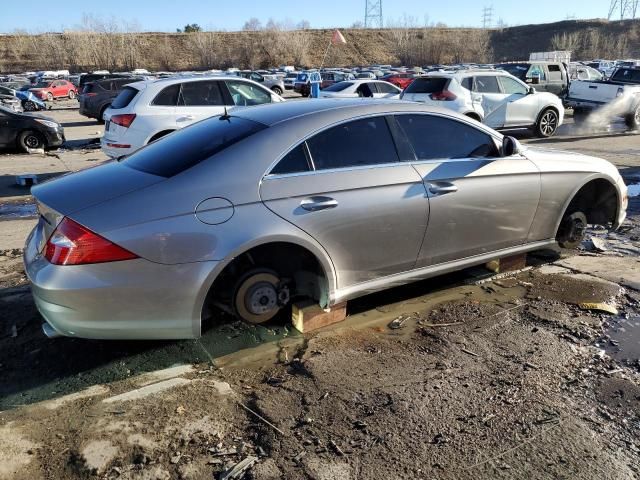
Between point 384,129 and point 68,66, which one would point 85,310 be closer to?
point 384,129

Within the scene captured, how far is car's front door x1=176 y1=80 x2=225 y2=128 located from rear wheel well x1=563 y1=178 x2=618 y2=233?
6319mm

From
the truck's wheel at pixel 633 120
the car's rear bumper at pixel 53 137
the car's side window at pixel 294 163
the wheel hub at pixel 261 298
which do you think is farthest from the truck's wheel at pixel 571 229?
the truck's wheel at pixel 633 120

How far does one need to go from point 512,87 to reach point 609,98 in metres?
4.31

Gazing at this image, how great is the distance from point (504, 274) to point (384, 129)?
1.87 m

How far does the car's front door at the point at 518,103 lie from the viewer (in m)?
13.9

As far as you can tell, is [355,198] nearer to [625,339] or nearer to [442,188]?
[442,188]

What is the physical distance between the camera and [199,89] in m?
10.1

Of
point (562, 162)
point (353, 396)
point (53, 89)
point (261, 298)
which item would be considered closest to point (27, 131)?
point (261, 298)

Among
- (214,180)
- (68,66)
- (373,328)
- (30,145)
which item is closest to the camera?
(214,180)

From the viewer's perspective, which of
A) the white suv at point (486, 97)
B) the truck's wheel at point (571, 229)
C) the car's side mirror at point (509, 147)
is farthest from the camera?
the white suv at point (486, 97)

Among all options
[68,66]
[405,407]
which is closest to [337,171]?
[405,407]

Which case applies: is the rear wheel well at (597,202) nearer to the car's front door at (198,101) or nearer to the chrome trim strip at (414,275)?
the chrome trim strip at (414,275)

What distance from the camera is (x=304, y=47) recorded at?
3472 inches

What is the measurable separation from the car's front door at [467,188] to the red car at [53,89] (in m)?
38.4
